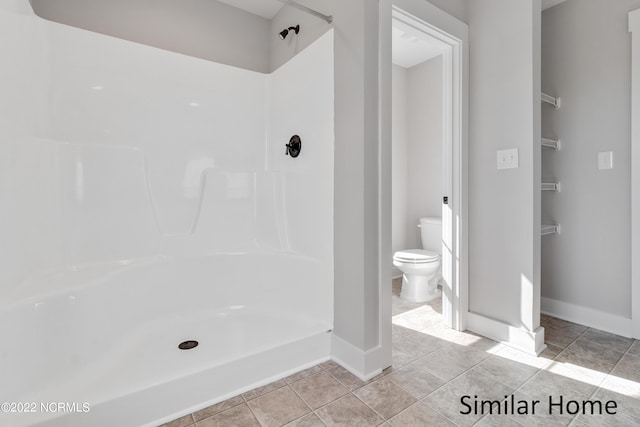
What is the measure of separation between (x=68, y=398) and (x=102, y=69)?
181 cm

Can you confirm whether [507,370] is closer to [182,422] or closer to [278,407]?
[278,407]

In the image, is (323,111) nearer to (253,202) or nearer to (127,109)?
(253,202)

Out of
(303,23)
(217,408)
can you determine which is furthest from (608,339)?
(303,23)

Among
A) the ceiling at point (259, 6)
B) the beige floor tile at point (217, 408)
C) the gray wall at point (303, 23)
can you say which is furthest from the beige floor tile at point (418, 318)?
the ceiling at point (259, 6)

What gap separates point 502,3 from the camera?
1883mm

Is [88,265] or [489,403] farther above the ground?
[88,265]

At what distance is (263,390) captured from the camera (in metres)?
1.44

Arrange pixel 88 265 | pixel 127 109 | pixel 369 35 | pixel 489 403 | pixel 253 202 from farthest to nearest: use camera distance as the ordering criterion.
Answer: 1. pixel 253 202
2. pixel 127 109
3. pixel 88 265
4. pixel 369 35
5. pixel 489 403

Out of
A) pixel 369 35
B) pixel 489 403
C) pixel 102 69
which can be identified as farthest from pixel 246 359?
pixel 102 69

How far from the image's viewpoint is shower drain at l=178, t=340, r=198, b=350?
171cm

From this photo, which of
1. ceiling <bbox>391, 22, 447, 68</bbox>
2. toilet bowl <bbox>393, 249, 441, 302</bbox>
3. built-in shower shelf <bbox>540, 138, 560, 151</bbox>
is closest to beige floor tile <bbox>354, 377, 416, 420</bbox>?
toilet bowl <bbox>393, 249, 441, 302</bbox>

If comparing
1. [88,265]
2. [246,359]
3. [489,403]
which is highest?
[88,265]

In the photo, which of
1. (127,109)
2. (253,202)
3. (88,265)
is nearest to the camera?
(88,265)

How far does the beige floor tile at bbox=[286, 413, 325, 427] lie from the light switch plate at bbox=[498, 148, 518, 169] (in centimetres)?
175
